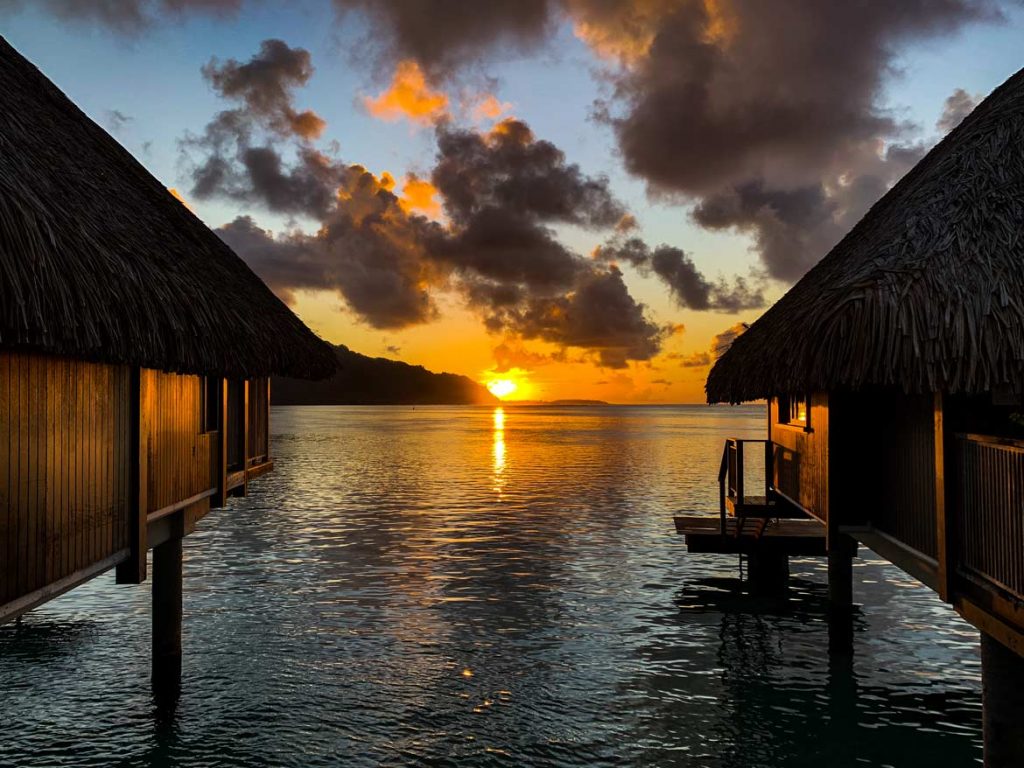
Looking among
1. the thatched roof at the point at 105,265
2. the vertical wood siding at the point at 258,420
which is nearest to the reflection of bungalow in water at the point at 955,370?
the thatched roof at the point at 105,265

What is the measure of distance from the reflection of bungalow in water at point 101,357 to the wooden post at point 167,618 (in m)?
0.03

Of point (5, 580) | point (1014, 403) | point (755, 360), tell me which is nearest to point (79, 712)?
point (5, 580)

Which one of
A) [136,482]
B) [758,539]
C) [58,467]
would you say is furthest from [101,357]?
[758,539]

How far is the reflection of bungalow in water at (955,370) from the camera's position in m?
6.72

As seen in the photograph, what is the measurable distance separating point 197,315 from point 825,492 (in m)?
8.56

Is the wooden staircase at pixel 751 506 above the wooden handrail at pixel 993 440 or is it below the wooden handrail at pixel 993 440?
below

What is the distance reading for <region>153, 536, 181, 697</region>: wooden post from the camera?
472 inches

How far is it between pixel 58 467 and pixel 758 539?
11513 mm

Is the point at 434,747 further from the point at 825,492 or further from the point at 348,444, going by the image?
the point at 348,444

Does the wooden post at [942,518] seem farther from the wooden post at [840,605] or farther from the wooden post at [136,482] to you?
the wooden post at [136,482]

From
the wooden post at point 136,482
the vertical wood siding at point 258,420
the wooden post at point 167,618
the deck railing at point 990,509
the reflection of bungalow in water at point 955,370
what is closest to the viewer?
the deck railing at point 990,509

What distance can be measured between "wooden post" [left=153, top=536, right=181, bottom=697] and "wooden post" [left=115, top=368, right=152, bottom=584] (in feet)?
9.88

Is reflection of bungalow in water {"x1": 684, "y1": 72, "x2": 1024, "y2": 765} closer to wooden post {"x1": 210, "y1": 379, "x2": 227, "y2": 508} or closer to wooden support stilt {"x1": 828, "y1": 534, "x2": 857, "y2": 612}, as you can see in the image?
wooden support stilt {"x1": 828, "y1": 534, "x2": 857, "y2": 612}

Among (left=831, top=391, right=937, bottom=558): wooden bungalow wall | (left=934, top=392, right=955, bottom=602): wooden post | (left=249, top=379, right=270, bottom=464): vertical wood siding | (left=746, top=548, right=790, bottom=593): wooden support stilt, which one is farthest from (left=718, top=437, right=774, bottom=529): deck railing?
(left=249, top=379, right=270, bottom=464): vertical wood siding
